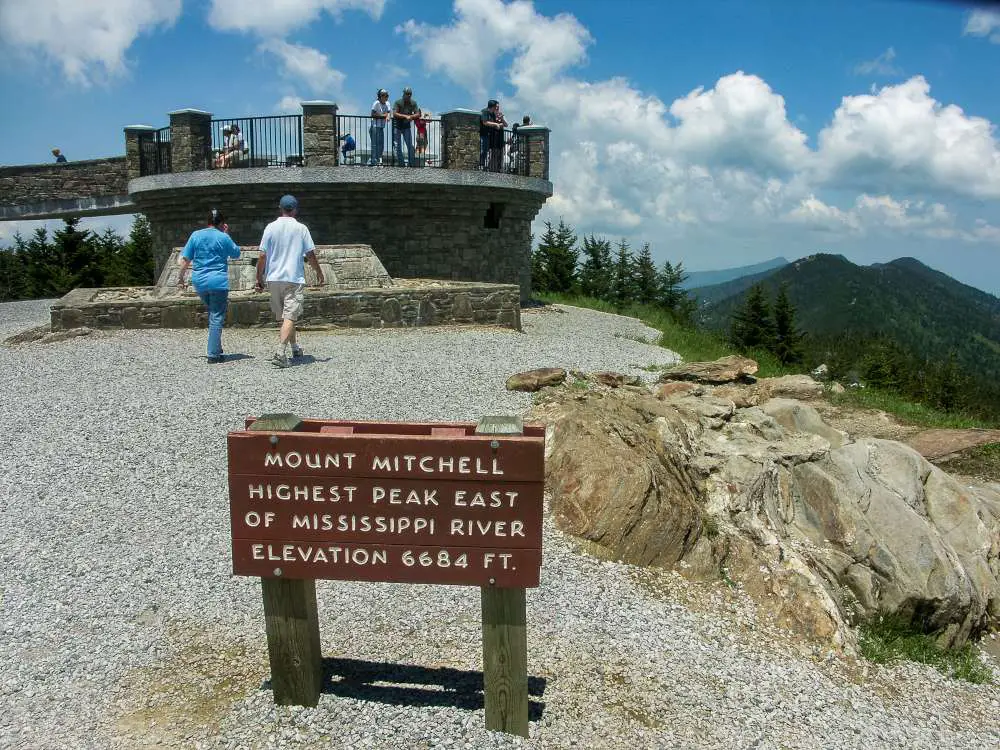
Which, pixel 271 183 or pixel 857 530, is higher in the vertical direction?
pixel 271 183

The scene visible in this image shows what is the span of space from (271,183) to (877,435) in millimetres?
12359

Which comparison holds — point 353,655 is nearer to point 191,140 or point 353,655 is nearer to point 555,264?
point 191,140

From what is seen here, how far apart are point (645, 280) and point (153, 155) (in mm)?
21108

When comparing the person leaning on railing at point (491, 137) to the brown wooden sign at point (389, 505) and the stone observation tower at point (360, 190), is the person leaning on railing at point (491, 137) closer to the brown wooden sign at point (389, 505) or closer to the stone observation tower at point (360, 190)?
the stone observation tower at point (360, 190)

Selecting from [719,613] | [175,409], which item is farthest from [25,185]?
[719,613]

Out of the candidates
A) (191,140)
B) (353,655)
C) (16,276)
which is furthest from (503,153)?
(16,276)

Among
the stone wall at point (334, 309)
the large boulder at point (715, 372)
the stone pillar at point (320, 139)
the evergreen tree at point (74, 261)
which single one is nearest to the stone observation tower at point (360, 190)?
the stone pillar at point (320, 139)

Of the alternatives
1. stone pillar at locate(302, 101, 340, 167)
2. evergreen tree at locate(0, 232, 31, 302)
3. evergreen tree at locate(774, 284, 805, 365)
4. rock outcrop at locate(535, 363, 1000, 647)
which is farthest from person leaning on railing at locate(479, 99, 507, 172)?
evergreen tree at locate(0, 232, 31, 302)

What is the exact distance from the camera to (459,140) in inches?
719

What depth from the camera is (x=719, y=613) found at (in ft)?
16.3

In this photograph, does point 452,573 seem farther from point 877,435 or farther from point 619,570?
point 877,435

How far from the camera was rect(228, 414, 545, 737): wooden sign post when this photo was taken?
344 cm

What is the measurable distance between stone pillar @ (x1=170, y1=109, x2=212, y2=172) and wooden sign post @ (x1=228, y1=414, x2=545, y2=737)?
15.7 meters

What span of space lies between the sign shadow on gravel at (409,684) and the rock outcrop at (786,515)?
1.67 m
